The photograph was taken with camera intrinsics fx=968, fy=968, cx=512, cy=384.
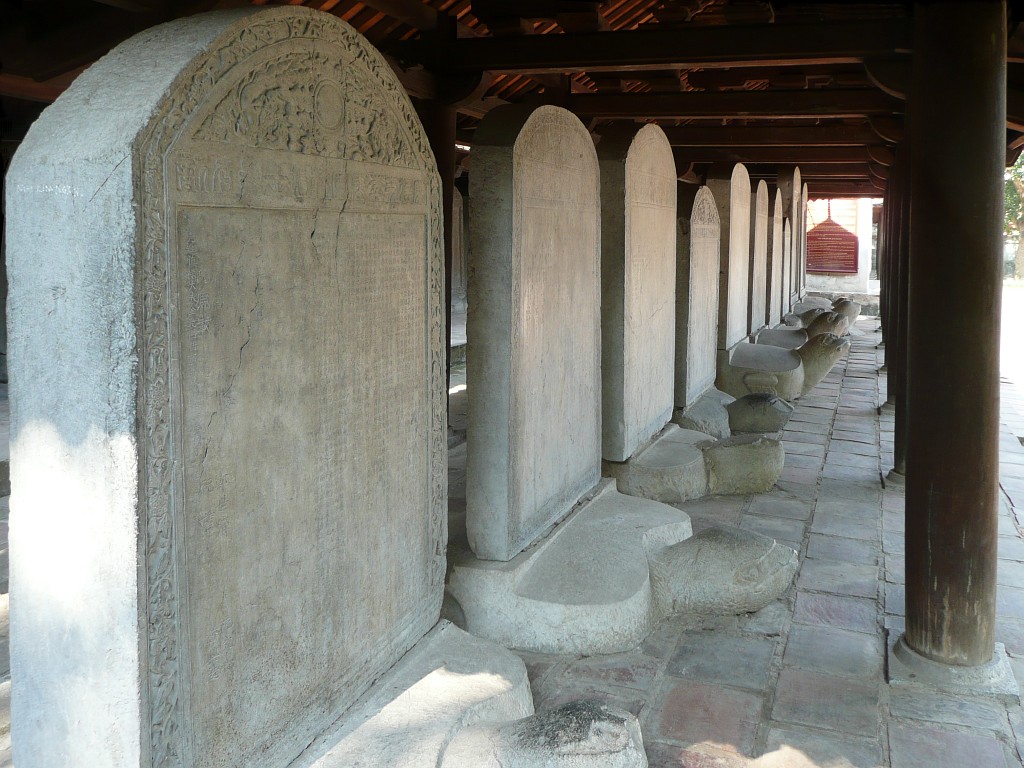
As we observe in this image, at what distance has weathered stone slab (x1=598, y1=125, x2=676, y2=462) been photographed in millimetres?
5719

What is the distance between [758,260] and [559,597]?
31.2 feet

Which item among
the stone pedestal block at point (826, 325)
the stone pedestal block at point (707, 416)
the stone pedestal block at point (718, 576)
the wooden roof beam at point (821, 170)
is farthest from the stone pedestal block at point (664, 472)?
the wooden roof beam at point (821, 170)

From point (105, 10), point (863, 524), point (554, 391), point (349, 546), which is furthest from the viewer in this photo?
point (863, 524)

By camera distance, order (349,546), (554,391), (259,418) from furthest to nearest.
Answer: (554,391)
(349,546)
(259,418)

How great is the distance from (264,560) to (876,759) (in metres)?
2.17

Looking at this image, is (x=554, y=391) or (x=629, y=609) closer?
(x=629, y=609)

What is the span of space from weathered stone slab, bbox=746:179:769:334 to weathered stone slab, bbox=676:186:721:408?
2611mm

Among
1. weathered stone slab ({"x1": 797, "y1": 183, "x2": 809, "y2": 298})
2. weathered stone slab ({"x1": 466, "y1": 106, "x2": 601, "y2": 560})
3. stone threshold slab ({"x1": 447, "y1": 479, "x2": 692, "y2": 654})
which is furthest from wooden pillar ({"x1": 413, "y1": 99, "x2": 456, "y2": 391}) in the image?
weathered stone slab ({"x1": 797, "y1": 183, "x2": 809, "y2": 298})

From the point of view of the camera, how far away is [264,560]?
265cm

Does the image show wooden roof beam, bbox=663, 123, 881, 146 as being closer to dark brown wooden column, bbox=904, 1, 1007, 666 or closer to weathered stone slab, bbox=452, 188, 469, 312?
weathered stone slab, bbox=452, 188, 469, 312

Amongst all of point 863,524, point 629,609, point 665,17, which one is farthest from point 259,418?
point 665,17

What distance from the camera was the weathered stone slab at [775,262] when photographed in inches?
579

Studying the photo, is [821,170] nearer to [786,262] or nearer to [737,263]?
[786,262]

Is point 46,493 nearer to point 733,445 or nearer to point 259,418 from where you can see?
point 259,418
